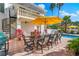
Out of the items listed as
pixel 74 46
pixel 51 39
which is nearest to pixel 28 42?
pixel 51 39

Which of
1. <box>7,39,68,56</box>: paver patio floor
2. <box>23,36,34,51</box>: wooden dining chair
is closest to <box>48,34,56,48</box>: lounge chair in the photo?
<box>7,39,68,56</box>: paver patio floor

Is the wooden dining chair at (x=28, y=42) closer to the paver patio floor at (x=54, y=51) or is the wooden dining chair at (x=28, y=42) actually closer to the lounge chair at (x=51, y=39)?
the paver patio floor at (x=54, y=51)

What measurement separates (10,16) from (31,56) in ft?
2.50

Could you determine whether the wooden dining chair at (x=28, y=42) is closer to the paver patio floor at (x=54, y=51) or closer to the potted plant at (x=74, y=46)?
the paver patio floor at (x=54, y=51)

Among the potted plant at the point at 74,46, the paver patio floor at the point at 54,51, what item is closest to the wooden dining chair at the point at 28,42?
the paver patio floor at the point at 54,51

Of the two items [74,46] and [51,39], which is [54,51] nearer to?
[51,39]

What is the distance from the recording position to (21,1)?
206 inches

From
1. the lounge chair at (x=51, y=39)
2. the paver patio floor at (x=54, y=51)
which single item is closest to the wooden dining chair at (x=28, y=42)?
the paver patio floor at (x=54, y=51)

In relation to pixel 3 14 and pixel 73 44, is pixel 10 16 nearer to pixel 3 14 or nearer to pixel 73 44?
pixel 3 14

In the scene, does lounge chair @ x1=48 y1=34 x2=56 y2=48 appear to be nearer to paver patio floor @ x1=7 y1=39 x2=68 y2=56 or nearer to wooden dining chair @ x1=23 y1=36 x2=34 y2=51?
paver patio floor @ x1=7 y1=39 x2=68 y2=56

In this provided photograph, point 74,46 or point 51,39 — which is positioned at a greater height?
point 51,39

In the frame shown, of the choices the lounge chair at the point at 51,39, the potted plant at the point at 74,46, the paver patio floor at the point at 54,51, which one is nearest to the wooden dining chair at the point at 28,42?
the paver patio floor at the point at 54,51

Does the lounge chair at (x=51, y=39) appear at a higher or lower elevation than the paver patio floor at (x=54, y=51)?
higher

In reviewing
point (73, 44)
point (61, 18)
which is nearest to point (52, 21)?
point (61, 18)
